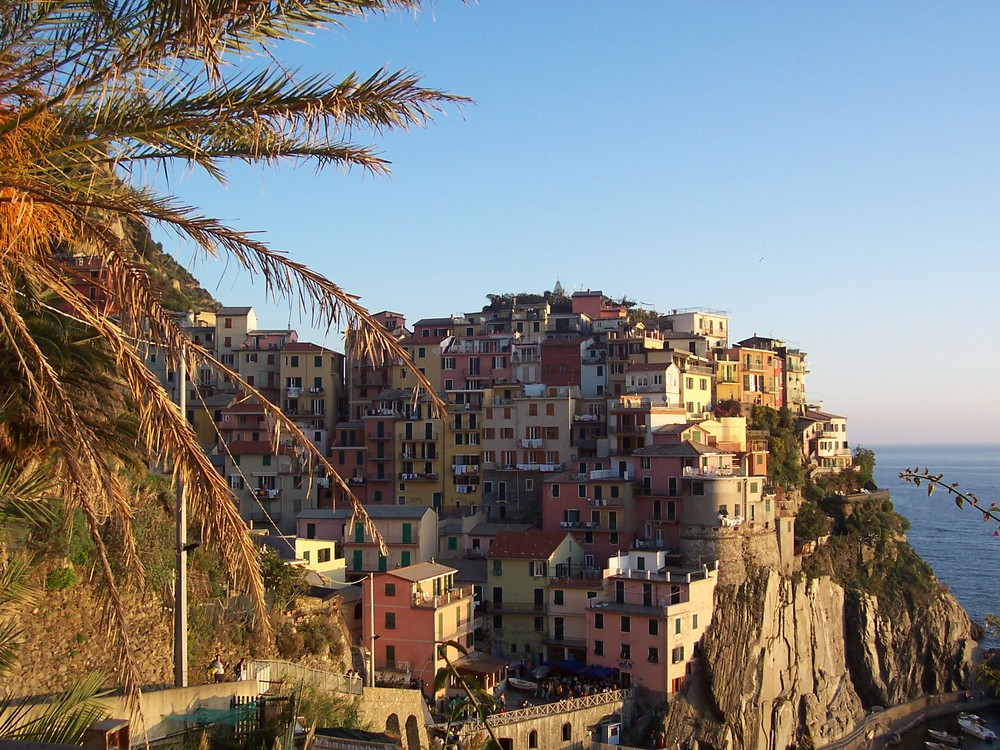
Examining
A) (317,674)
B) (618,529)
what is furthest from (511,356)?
(317,674)

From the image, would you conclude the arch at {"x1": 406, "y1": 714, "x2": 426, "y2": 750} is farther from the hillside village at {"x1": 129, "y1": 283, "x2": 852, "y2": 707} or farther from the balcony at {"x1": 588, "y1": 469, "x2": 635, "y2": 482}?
the balcony at {"x1": 588, "y1": 469, "x2": 635, "y2": 482}

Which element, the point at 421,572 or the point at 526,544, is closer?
the point at 421,572

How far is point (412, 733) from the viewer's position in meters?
21.8

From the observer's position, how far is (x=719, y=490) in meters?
43.7

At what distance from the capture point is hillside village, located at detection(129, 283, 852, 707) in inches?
1508

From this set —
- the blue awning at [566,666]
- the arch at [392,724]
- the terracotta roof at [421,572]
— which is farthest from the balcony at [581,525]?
the arch at [392,724]

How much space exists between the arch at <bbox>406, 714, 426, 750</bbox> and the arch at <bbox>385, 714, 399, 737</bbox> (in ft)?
1.26

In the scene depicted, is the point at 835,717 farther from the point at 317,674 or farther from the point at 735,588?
the point at 317,674

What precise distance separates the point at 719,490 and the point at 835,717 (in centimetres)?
1221

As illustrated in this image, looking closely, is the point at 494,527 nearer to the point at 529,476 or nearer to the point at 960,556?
the point at 529,476

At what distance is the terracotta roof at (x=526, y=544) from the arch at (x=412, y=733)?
19406 millimetres

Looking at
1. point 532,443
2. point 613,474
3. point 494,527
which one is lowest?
point 494,527

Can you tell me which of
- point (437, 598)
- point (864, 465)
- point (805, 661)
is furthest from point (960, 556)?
point (437, 598)

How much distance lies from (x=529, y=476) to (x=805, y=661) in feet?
53.5
